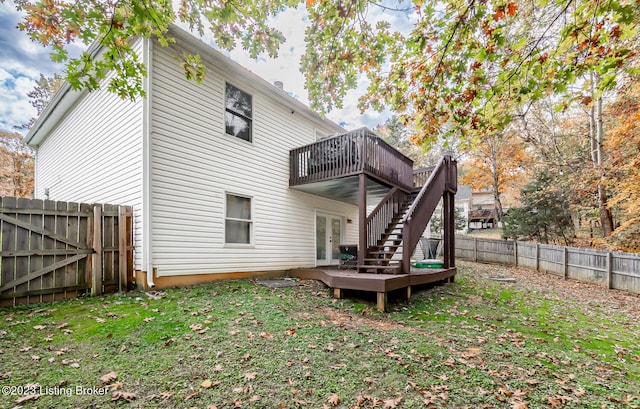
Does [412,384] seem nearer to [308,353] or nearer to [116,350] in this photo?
[308,353]

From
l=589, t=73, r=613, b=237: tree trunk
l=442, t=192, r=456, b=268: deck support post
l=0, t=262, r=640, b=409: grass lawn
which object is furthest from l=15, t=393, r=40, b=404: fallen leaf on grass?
l=589, t=73, r=613, b=237: tree trunk

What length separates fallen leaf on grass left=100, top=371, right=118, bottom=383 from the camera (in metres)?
2.77

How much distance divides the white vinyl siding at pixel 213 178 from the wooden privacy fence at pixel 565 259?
10.0 metres

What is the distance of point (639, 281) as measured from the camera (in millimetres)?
8391

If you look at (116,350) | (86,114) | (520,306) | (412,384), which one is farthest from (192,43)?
(520,306)

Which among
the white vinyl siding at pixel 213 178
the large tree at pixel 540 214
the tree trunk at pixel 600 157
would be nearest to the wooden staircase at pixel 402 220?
the white vinyl siding at pixel 213 178

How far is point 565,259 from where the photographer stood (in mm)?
10992

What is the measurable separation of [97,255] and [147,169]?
1978 millimetres

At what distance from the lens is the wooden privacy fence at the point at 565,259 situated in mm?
8797

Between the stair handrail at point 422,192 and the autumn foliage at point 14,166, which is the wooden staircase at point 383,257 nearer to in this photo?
the stair handrail at point 422,192

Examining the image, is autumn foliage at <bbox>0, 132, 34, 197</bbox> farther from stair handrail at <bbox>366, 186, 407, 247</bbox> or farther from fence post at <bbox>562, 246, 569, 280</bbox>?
fence post at <bbox>562, 246, 569, 280</bbox>

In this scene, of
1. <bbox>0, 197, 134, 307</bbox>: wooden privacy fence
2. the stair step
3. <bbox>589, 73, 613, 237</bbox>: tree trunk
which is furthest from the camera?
<bbox>589, 73, 613, 237</bbox>: tree trunk

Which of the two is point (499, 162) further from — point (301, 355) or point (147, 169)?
point (147, 169)

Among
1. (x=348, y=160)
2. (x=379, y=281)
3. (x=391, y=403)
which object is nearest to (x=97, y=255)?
(x=379, y=281)
